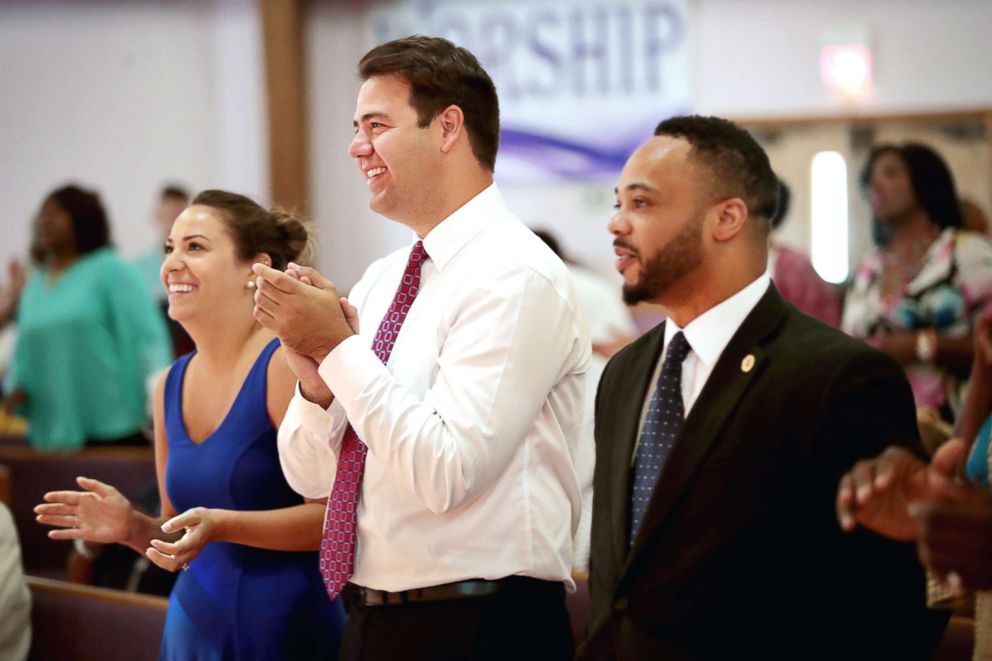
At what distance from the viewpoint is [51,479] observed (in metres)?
4.16

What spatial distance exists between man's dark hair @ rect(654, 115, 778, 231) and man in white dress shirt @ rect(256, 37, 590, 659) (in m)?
0.28

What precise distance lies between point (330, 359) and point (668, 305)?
511mm

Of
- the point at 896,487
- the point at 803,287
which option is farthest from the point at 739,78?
the point at 896,487

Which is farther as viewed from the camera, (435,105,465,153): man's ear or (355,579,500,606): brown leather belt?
(435,105,465,153): man's ear

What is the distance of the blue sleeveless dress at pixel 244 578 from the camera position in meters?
2.33

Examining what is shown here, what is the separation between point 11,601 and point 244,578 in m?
0.82

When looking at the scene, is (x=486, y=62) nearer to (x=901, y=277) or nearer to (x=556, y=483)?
(x=901, y=277)

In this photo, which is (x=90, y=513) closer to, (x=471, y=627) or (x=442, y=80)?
(x=471, y=627)

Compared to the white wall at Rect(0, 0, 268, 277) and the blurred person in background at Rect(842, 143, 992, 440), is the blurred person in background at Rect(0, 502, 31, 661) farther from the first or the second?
the white wall at Rect(0, 0, 268, 277)

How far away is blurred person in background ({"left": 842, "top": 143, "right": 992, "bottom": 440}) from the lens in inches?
142

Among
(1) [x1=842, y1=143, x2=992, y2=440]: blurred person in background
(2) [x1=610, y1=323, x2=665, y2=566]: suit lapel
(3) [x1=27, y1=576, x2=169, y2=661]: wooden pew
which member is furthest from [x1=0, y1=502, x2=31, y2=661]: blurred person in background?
(1) [x1=842, y1=143, x2=992, y2=440]: blurred person in background

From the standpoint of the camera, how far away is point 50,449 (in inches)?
184

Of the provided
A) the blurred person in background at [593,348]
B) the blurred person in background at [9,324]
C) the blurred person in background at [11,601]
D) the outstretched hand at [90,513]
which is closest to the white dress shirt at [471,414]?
the outstretched hand at [90,513]

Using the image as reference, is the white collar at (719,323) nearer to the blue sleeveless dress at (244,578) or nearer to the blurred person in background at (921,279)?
the blue sleeveless dress at (244,578)
